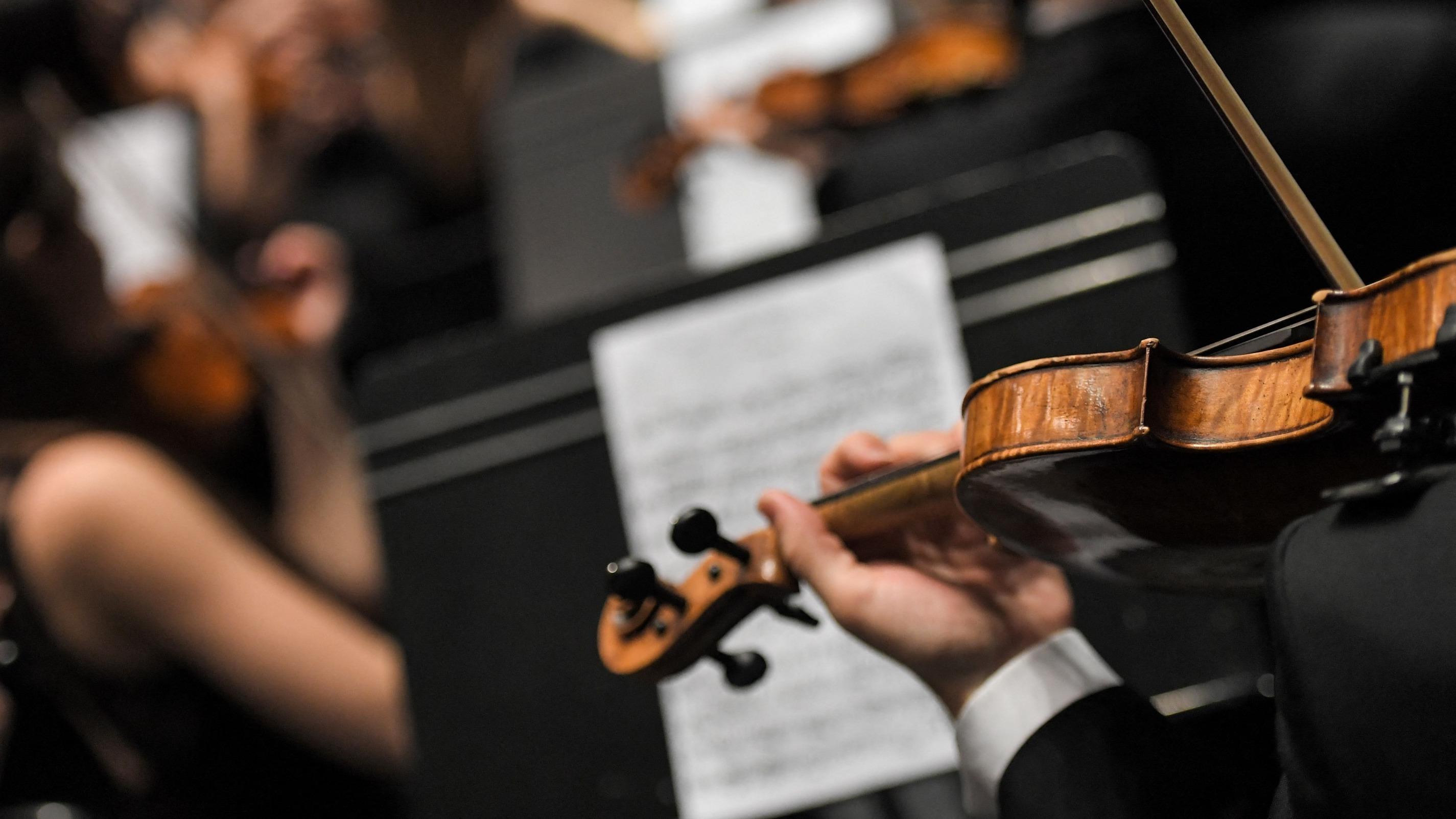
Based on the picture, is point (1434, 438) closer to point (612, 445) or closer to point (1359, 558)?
point (1359, 558)

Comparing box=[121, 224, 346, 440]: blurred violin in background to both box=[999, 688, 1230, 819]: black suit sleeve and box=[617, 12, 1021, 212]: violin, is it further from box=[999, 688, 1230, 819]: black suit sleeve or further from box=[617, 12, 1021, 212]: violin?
box=[999, 688, 1230, 819]: black suit sleeve

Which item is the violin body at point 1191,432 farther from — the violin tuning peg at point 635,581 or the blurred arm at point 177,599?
the blurred arm at point 177,599

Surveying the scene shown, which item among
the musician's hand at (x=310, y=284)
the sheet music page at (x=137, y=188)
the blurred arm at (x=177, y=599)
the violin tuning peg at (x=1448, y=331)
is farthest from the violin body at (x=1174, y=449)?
the sheet music page at (x=137, y=188)

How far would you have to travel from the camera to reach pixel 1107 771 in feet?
2.03

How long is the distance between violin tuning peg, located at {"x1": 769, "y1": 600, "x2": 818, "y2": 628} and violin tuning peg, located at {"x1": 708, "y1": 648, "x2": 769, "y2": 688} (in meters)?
0.03

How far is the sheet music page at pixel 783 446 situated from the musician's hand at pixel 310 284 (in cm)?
96

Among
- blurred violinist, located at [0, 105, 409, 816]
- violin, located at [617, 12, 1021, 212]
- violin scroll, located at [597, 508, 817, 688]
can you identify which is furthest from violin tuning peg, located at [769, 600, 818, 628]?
violin, located at [617, 12, 1021, 212]

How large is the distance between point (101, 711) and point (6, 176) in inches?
26.0

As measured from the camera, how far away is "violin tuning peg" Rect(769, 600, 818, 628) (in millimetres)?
711

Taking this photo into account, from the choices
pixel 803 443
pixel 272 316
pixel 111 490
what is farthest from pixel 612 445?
pixel 272 316

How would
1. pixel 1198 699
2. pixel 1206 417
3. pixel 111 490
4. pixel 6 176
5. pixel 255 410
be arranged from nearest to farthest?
pixel 1206 417
pixel 1198 699
pixel 111 490
pixel 6 176
pixel 255 410

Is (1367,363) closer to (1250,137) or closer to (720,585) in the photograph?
(1250,137)

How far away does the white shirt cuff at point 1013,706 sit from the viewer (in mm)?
650

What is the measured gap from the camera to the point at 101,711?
127cm
